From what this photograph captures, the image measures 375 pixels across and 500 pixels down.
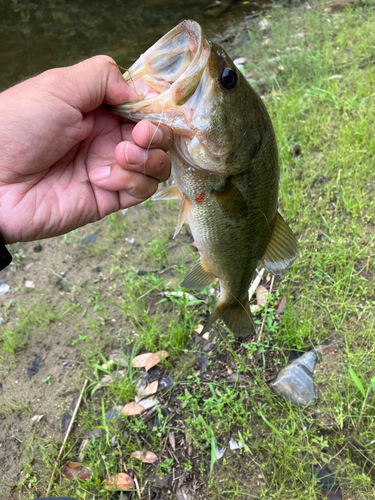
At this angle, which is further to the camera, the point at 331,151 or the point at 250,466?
the point at 331,151

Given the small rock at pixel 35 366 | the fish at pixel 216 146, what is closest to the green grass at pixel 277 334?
the small rock at pixel 35 366

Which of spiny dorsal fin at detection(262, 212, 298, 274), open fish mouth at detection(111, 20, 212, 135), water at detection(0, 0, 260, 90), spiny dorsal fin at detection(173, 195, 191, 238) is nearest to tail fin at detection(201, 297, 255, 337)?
spiny dorsal fin at detection(262, 212, 298, 274)

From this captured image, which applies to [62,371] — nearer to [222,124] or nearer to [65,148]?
[65,148]

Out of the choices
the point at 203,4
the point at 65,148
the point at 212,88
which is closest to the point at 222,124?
the point at 212,88

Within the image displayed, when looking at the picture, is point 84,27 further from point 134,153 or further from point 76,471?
point 76,471

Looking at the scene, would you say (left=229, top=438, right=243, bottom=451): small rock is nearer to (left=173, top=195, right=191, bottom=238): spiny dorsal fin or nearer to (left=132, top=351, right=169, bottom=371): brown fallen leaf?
(left=132, top=351, right=169, bottom=371): brown fallen leaf

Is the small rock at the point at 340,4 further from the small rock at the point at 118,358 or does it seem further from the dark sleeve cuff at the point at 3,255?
the dark sleeve cuff at the point at 3,255

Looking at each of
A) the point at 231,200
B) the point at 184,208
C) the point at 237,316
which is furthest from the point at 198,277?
the point at 231,200
